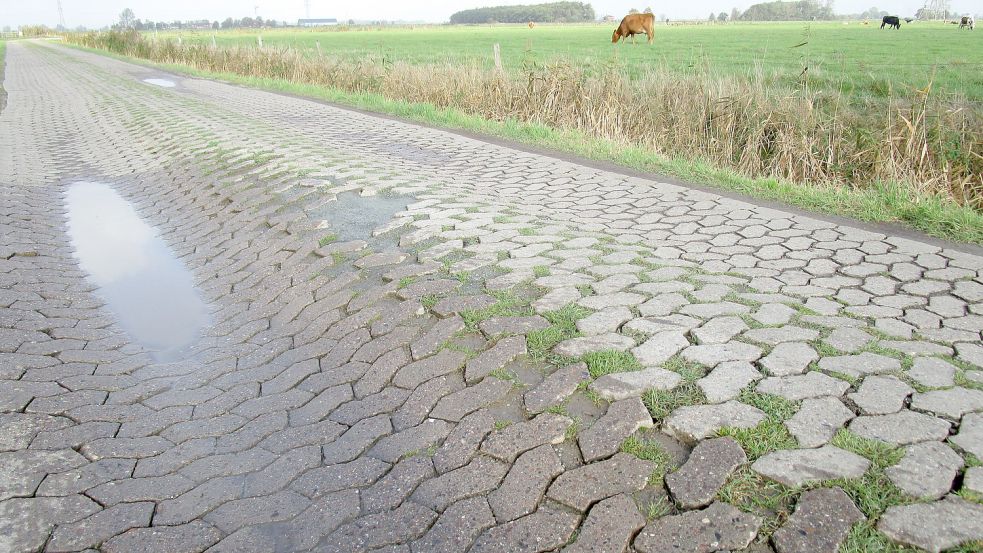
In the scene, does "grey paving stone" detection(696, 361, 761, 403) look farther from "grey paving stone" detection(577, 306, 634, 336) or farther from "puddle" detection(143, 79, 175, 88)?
"puddle" detection(143, 79, 175, 88)

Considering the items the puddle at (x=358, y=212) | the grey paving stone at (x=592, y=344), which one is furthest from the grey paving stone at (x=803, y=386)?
the puddle at (x=358, y=212)

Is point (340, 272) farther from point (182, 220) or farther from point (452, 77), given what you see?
point (452, 77)

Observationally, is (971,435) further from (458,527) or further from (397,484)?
(397,484)

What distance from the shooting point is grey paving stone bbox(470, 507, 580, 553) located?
242 centimetres

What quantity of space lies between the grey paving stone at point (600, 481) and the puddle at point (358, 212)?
3.31 meters

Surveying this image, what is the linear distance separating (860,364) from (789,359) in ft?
1.03

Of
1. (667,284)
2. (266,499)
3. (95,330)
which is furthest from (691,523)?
(95,330)

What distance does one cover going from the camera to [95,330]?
497 cm

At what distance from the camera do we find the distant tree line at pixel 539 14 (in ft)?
423

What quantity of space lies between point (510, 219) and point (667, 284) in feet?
6.08

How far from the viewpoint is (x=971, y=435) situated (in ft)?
8.73

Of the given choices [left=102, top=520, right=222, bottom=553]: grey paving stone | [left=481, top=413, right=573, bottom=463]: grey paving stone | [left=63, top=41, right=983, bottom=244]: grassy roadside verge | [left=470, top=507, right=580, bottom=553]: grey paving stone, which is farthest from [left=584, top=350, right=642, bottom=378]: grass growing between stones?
[left=63, top=41, right=983, bottom=244]: grassy roadside verge

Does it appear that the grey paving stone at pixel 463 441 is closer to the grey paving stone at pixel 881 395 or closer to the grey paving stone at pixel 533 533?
the grey paving stone at pixel 533 533

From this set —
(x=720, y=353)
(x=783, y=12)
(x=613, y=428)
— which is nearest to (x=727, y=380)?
(x=720, y=353)
